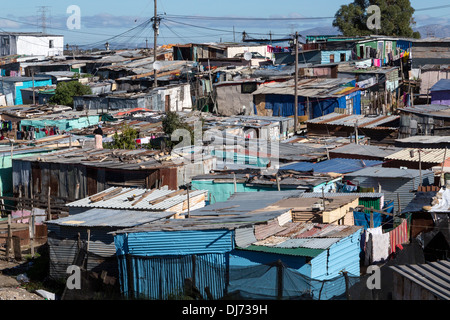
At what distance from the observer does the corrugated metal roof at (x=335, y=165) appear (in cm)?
1802

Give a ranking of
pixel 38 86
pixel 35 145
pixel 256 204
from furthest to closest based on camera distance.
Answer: pixel 38 86 < pixel 35 145 < pixel 256 204

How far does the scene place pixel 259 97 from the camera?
3256 cm

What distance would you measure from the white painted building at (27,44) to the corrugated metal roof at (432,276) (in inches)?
2182

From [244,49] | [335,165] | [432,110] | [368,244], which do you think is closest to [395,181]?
[335,165]

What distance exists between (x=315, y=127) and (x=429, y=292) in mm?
17269

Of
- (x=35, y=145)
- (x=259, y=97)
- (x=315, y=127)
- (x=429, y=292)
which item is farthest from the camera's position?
(x=259, y=97)

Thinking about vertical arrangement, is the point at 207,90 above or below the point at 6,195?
above

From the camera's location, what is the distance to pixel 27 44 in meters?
60.2

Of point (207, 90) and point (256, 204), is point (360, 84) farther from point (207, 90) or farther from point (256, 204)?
point (256, 204)

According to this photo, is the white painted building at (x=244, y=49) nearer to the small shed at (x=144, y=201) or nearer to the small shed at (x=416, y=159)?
the small shed at (x=416, y=159)

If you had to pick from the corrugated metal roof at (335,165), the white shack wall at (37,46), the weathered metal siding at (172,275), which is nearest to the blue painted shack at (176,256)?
the weathered metal siding at (172,275)

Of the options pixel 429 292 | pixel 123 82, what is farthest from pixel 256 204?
pixel 123 82

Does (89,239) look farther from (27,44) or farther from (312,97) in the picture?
(27,44)

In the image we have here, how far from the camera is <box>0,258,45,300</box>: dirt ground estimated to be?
41.1ft
